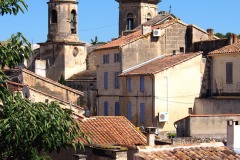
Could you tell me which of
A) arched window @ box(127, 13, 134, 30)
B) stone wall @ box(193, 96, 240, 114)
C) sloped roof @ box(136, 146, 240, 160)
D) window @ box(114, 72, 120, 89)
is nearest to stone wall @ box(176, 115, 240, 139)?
stone wall @ box(193, 96, 240, 114)

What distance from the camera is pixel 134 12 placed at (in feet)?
218

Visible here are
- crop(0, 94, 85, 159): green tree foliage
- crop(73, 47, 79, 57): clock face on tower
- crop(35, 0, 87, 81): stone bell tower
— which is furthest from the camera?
crop(73, 47, 79, 57): clock face on tower

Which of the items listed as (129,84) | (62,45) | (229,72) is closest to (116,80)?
(129,84)

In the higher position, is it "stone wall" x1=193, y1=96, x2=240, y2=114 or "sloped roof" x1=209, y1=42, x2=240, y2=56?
"sloped roof" x1=209, y1=42, x2=240, y2=56

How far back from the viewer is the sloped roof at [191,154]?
49.3 feet

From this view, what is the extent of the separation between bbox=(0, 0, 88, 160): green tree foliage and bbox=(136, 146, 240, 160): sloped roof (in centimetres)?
256

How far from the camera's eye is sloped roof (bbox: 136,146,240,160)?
1503 cm

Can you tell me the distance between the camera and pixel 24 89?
28.4 meters

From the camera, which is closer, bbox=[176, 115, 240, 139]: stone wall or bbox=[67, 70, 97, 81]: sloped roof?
bbox=[176, 115, 240, 139]: stone wall

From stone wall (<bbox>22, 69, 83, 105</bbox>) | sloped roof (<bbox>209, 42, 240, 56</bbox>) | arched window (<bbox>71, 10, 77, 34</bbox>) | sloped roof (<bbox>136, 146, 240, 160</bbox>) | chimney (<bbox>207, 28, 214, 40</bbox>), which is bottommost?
sloped roof (<bbox>136, 146, 240, 160</bbox>)

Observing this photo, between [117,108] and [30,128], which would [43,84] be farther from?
[30,128]

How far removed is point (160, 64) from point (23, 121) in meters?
31.9

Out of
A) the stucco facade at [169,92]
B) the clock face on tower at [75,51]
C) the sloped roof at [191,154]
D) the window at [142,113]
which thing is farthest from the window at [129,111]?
the sloped roof at [191,154]

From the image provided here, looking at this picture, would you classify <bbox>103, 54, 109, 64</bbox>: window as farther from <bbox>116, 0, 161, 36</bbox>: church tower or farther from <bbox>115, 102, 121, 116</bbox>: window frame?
<bbox>116, 0, 161, 36</bbox>: church tower
